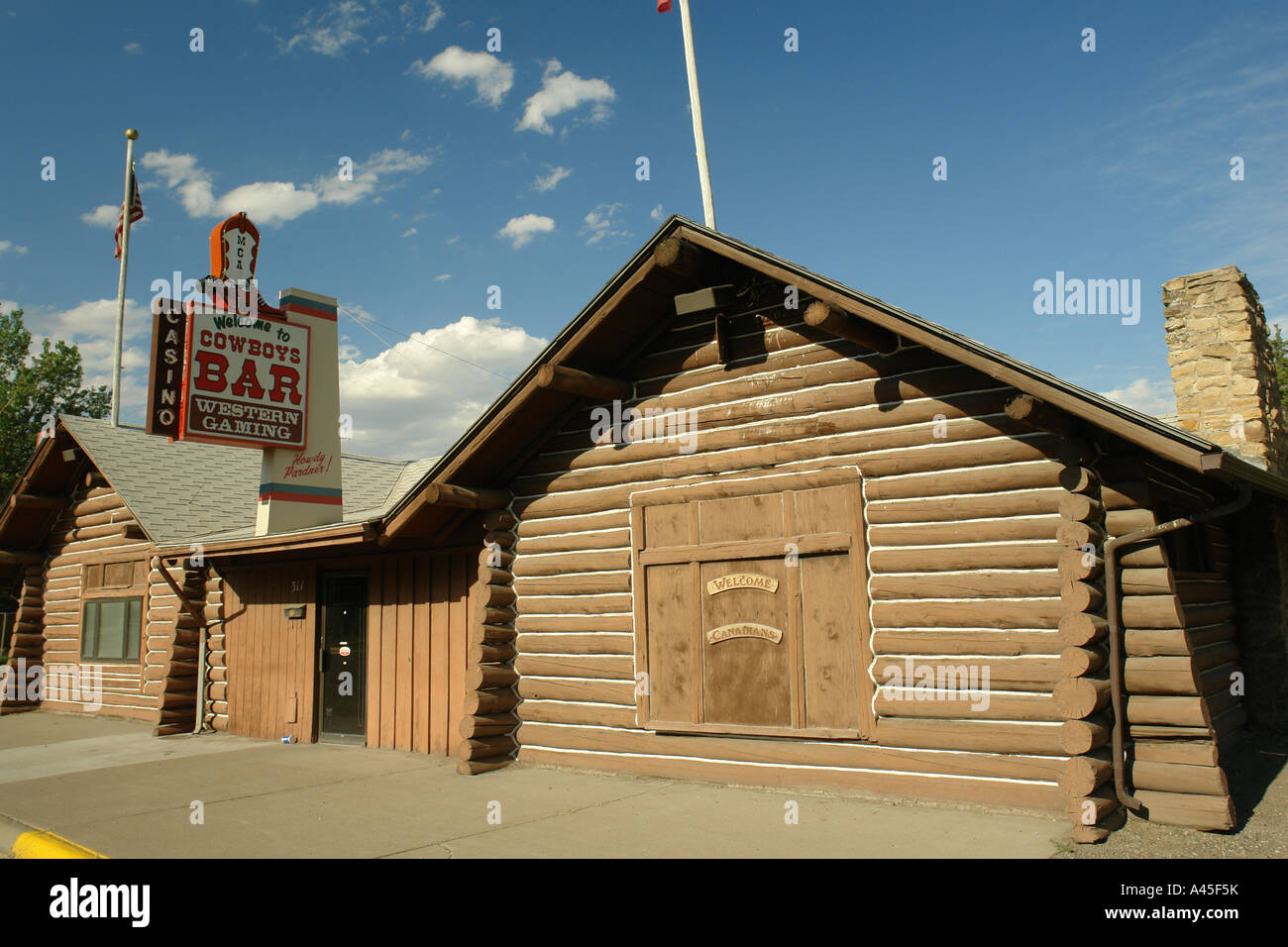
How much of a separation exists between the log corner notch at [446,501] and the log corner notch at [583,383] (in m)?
1.64

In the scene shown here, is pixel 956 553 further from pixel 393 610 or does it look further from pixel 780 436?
pixel 393 610

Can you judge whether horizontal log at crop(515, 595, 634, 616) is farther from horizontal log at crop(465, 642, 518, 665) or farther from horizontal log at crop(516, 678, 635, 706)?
horizontal log at crop(516, 678, 635, 706)

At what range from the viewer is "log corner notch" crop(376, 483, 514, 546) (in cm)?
1004

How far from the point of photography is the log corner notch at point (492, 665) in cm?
1014

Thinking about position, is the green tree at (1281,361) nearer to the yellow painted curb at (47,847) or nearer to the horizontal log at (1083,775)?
the horizontal log at (1083,775)

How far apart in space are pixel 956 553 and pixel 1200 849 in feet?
8.71

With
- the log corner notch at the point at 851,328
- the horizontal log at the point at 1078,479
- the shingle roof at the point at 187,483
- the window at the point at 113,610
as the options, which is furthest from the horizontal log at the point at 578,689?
the window at the point at 113,610

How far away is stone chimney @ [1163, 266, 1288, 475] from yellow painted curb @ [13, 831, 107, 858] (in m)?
12.9

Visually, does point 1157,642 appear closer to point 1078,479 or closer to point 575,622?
point 1078,479

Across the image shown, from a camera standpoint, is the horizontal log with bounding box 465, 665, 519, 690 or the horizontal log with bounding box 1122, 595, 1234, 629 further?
the horizontal log with bounding box 465, 665, 519, 690

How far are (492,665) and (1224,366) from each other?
9.90 meters

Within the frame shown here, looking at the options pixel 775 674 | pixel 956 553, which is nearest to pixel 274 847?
pixel 775 674

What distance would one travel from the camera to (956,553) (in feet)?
24.8

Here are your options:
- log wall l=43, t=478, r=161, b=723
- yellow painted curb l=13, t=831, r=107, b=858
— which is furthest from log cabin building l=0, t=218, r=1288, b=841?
log wall l=43, t=478, r=161, b=723
